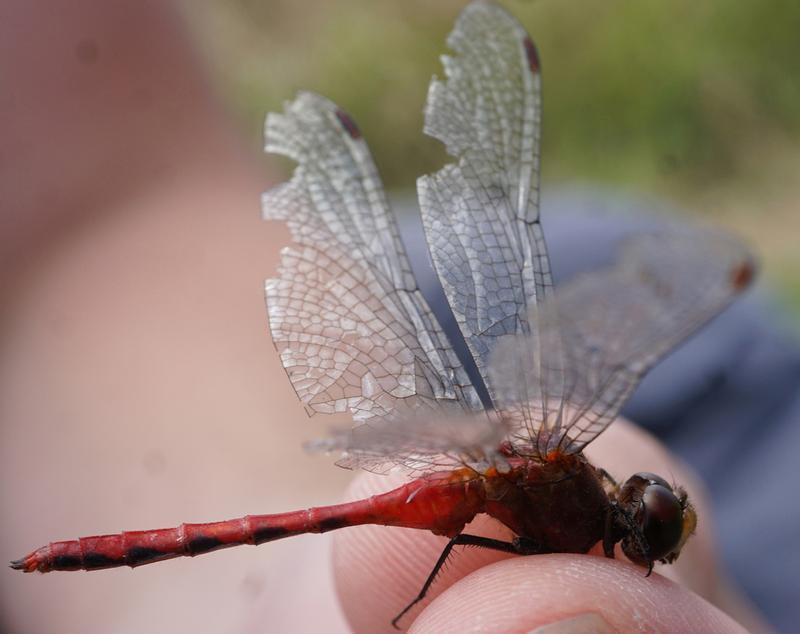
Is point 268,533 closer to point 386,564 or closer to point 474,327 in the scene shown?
point 386,564

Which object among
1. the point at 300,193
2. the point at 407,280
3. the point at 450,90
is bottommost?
the point at 407,280

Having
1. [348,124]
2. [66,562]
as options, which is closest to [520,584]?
[66,562]

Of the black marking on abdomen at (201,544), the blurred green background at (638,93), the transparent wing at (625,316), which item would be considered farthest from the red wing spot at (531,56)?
the blurred green background at (638,93)

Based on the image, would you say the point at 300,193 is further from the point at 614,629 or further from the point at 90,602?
the point at 90,602

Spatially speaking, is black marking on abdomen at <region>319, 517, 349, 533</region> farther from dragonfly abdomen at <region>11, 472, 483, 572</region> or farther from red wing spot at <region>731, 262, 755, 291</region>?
red wing spot at <region>731, 262, 755, 291</region>

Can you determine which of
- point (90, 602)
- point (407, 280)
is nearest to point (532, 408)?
point (407, 280)

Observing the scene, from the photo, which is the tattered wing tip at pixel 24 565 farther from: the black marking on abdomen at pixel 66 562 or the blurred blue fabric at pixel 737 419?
the blurred blue fabric at pixel 737 419
